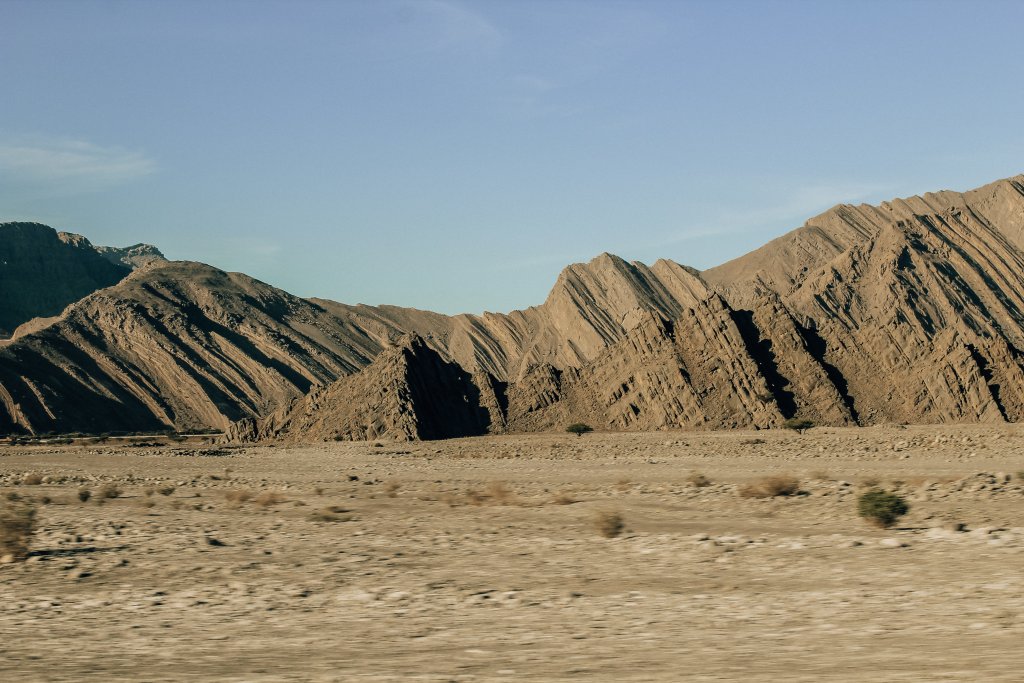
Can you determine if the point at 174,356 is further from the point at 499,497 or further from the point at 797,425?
the point at 499,497

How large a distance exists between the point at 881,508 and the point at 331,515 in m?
12.4

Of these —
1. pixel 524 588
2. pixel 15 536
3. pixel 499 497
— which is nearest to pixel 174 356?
pixel 499 497

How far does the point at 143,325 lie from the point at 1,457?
71.2 metres

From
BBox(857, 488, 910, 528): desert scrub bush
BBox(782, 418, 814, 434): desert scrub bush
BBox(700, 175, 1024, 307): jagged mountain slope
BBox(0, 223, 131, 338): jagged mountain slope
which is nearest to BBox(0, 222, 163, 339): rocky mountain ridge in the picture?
BBox(0, 223, 131, 338): jagged mountain slope

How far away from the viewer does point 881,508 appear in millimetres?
18891

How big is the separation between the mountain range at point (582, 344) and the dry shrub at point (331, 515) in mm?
60804

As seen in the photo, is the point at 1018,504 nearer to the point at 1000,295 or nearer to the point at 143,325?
the point at 1000,295

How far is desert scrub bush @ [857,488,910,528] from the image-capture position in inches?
738

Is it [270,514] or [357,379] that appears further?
[357,379]

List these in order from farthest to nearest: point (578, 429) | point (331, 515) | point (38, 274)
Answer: point (38, 274) → point (578, 429) → point (331, 515)

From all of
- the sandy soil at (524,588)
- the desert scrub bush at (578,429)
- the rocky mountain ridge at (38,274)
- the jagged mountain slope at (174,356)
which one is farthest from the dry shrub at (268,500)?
the rocky mountain ridge at (38,274)

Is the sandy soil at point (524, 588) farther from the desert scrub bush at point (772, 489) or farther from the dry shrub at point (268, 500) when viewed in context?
the desert scrub bush at point (772, 489)

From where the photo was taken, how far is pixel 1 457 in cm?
7019

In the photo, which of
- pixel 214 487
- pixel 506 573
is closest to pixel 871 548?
pixel 506 573
